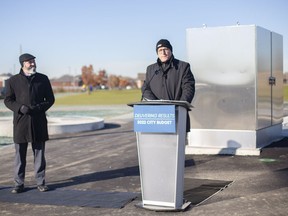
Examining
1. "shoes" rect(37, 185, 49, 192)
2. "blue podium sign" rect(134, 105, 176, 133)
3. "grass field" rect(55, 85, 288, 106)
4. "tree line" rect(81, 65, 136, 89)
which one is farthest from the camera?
"tree line" rect(81, 65, 136, 89)

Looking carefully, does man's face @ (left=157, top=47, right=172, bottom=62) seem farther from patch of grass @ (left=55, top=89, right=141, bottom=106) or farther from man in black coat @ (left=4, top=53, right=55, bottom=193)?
patch of grass @ (left=55, top=89, right=141, bottom=106)

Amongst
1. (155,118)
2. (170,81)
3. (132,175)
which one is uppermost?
(170,81)

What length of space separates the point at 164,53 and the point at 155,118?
100cm

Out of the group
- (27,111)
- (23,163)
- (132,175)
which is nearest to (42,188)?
(23,163)

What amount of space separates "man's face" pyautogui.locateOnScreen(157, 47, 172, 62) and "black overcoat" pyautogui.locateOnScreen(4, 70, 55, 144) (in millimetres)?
2088

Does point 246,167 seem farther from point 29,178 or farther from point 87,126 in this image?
point 87,126

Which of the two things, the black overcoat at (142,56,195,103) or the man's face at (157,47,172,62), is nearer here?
the man's face at (157,47,172,62)

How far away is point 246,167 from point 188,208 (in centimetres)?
275

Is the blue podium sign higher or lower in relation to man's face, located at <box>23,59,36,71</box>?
lower

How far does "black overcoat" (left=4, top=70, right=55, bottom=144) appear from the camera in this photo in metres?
6.30

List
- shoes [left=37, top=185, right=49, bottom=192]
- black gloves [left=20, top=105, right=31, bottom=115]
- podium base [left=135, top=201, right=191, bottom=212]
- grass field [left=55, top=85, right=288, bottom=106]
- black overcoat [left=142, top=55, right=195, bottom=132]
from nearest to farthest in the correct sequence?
podium base [left=135, top=201, right=191, bottom=212] → black overcoat [left=142, top=55, right=195, bottom=132] → black gloves [left=20, top=105, right=31, bottom=115] → shoes [left=37, top=185, right=49, bottom=192] → grass field [left=55, top=85, right=288, bottom=106]

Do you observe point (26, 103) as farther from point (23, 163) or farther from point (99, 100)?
point (99, 100)

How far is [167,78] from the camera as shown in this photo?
5.58 meters

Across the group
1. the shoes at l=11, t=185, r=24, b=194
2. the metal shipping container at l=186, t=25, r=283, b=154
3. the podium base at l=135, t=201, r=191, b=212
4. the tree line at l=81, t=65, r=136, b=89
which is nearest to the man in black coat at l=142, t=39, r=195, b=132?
the podium base at l=135, t=201, r=191, b=212
